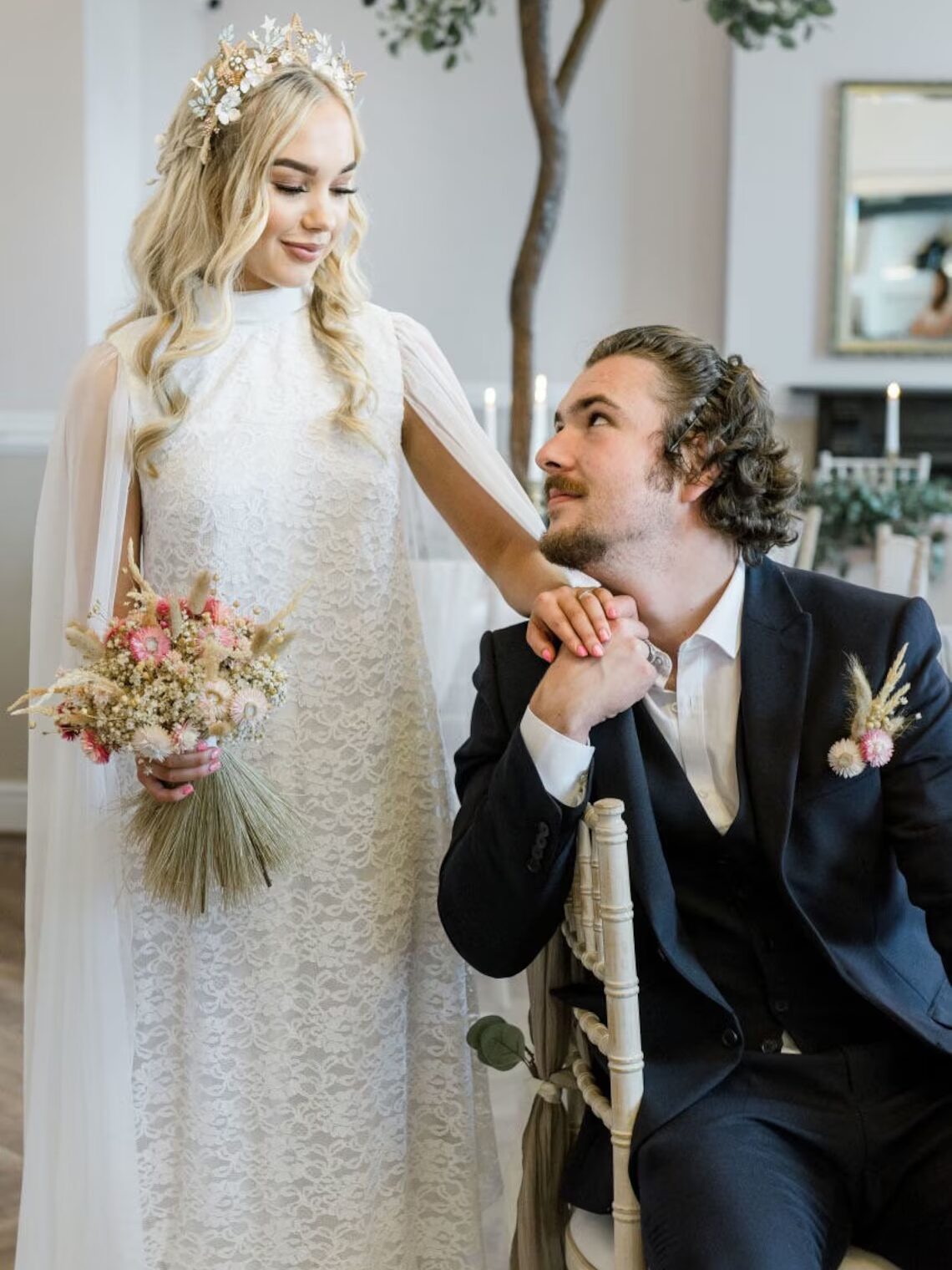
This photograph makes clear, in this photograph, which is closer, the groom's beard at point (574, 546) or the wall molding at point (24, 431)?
the groom's beard at point (574, 546)

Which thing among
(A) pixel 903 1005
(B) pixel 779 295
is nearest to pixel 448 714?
(A) pixel 903 1005

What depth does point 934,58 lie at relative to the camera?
23.1 feet

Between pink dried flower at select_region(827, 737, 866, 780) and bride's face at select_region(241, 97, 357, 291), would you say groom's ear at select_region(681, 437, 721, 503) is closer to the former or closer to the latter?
pink dried flower at select_region(827, 737, 866, 780)

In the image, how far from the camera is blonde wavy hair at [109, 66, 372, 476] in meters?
1.91

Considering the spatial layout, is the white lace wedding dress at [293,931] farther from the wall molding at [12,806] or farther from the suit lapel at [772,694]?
the wall molding at [12,806]

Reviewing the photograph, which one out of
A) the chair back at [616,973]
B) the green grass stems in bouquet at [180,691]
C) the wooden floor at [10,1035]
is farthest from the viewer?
the wooden floor at [10,1035]

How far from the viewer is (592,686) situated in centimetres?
171

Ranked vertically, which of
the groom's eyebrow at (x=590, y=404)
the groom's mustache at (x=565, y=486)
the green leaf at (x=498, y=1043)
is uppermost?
the groom's eyebrow at (x=590, y=404)

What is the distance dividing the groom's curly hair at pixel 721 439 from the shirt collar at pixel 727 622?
0.19 feet

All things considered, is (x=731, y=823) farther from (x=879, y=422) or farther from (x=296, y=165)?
(x=879, y=422)

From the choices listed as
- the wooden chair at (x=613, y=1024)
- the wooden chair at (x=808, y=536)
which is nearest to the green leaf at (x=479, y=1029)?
the wooden chair at (x=613, y=1024)

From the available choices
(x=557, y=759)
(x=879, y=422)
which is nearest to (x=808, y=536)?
(x=557, y=759)

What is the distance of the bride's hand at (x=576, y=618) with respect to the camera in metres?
1.75

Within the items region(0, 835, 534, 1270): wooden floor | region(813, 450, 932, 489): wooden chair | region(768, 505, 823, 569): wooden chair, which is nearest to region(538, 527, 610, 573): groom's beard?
region(0, 835, 534, 1270): wooden floor
